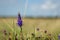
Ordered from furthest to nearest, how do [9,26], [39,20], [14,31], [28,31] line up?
1. [39,20]
2. [28,31]
3. [9,26]
4. [14,31]

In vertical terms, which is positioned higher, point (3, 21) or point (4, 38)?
point (3, 21)

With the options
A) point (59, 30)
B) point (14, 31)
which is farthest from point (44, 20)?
→ point (14, 31)

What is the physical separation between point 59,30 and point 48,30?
4.8 inches

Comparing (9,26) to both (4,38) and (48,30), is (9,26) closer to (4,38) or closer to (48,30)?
(4,38)

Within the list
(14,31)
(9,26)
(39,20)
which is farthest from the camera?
(39,20)

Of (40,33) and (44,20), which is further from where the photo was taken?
(44,20)

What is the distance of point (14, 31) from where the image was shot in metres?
1.67

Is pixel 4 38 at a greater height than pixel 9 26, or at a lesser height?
lesser

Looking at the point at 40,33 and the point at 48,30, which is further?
the point at 48,30

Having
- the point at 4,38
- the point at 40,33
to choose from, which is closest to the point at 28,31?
the point at 40,33

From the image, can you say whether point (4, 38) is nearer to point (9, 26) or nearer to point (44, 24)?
point (9, 26)

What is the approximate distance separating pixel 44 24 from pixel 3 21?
0.47 m

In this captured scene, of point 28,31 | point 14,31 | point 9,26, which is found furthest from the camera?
point 28,31

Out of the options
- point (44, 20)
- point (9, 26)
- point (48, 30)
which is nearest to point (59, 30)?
point (48, 30)
